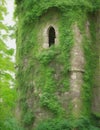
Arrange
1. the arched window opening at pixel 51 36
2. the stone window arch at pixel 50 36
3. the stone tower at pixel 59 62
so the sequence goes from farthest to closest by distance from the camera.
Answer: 1. the arched window opening at pixel 51 36
2. the stone window arch at pixel 50 36
3. the stone tower at pixel 59 62

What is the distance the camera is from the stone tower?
60.3 ft

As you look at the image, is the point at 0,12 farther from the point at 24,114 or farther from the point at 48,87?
the point at 24,114

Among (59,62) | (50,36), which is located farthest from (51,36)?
(59,62)

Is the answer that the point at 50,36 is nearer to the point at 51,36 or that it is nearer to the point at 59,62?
the point at 51,36

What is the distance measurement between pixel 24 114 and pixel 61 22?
4.67 metres

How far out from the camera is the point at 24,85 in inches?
791

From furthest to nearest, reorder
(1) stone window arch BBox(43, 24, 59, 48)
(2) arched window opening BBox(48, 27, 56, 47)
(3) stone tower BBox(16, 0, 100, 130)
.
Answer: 1. (2) arched window opening BBox(48, 27, 56, 47)
2. (1) stone window arch BBox(43, 24, 59, 48)
3. (3) stone tower BBox(16, 0, 100, 130)

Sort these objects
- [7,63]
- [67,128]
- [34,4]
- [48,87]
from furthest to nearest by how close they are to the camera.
A: [34,4], [48,87], [67,128], [7,63]

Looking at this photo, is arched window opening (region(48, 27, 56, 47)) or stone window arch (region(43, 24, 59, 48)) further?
arched window opening (region(48, 27, 56, 47))

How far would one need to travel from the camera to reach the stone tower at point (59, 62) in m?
18.4

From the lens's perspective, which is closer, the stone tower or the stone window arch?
the stone tower

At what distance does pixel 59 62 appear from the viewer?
18875 millimetres

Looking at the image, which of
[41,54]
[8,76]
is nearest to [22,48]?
[41,54]

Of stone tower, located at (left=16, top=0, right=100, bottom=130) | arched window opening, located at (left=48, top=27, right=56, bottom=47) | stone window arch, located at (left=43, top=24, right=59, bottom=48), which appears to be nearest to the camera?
stone tower, located at (left=16, top=0, right=100, bottom=130)
